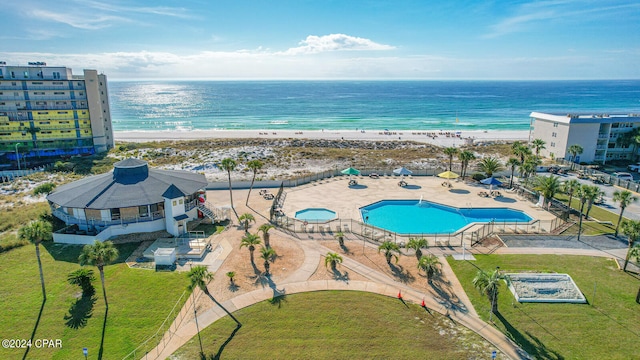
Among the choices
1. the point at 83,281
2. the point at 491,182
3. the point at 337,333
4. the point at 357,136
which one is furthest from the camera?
the point at 357,136

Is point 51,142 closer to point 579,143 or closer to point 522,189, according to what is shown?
point 522,189

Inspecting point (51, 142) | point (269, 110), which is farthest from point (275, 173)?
point (269, 110)

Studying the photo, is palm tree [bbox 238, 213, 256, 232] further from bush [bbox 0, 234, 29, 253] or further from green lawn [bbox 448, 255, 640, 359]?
green lawn [bbox 448, 255, 640, 359]

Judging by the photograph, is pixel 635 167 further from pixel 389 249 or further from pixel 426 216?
pixel 389 249

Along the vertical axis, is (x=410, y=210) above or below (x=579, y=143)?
below

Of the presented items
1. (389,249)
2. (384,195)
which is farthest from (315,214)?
(389,249)

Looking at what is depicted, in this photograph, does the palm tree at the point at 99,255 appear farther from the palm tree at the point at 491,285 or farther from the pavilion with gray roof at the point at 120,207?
the palm tree at the point at 491,285
